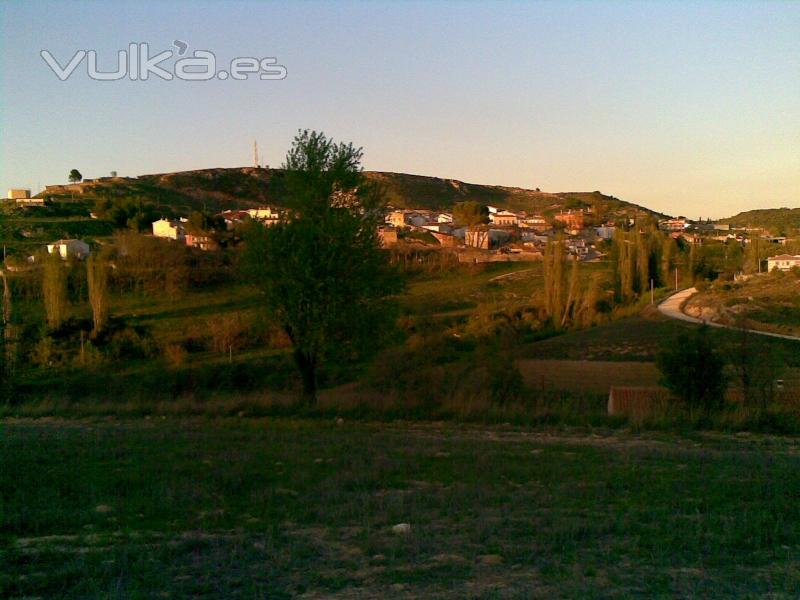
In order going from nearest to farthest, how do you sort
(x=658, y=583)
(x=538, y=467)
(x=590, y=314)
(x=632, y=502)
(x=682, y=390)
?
(x=658, y=583)
(x=632, y=502)
(x=538, y=467)
(x=682, y=390)
(x=590, y=314)

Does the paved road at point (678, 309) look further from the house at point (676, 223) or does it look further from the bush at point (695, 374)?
the house at point (676, 223)

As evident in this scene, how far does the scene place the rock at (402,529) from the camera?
6.53 meters

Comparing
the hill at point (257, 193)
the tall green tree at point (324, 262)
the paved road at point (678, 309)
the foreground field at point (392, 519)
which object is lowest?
the paved road at point (678, 309)

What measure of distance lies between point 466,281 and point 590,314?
13.6 meters

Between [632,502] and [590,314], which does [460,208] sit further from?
[632,502]

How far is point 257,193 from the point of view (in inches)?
4451

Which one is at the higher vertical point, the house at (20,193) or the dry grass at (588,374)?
the house at (20,193)

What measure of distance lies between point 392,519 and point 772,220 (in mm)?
163844

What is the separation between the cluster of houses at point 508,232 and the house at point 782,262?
20296 millimetres

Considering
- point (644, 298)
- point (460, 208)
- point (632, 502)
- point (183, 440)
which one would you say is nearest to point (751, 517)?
point (632, 502)

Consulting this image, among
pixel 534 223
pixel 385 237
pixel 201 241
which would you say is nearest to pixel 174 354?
pixel 385 237

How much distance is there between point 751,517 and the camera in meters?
6.97

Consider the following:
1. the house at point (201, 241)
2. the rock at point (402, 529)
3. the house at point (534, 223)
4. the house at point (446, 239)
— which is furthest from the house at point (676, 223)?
the rock at point (402, 529)

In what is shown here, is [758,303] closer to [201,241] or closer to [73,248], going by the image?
[201,241]
